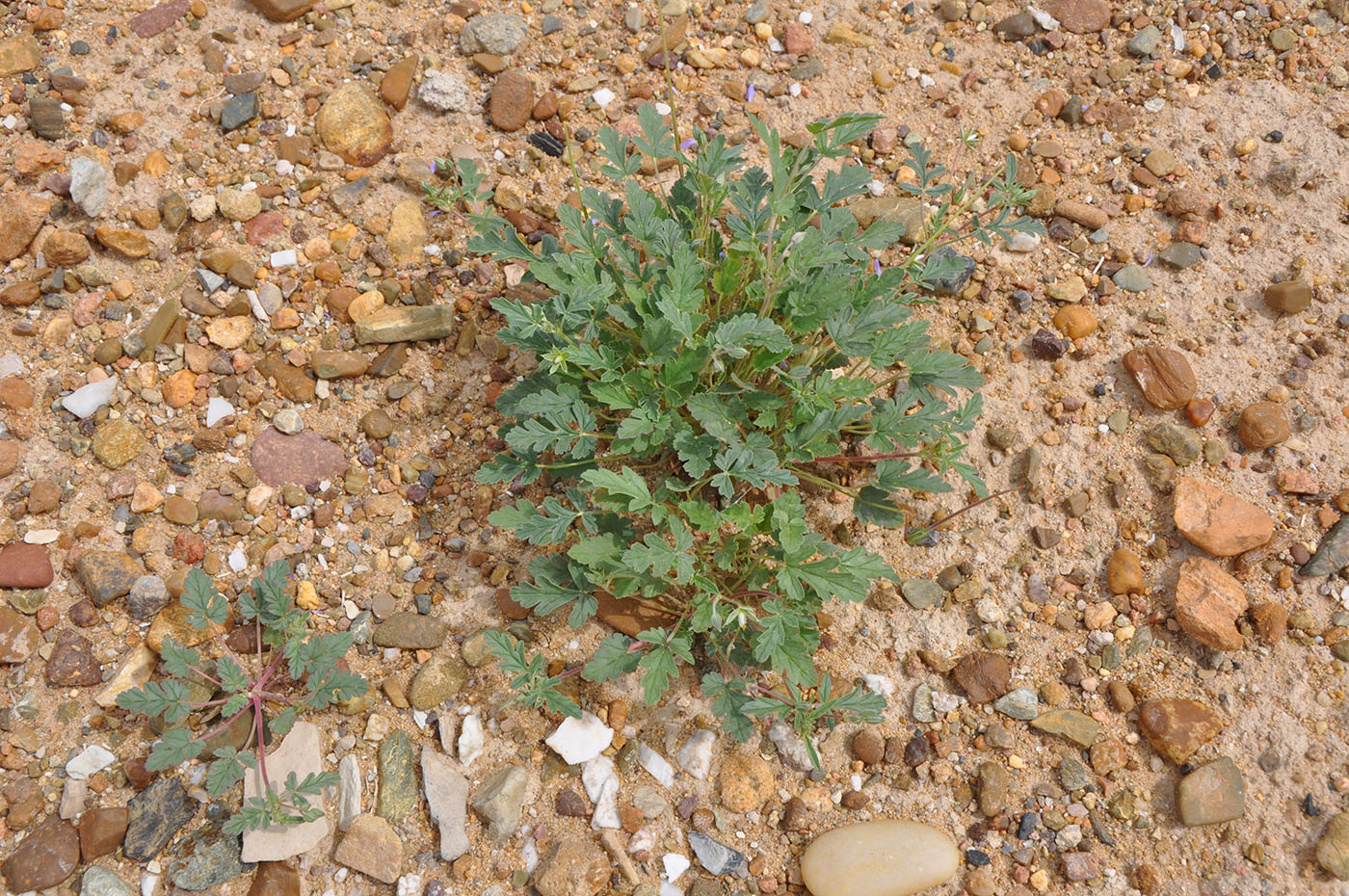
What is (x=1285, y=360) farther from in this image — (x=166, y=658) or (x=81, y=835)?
(x=81, y=835)

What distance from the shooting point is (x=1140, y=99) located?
4.02 meters

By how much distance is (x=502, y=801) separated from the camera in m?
2.89

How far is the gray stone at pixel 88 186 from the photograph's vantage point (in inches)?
140

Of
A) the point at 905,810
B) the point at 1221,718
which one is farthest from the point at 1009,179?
the point at 905,810

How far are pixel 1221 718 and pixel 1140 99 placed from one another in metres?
2.60

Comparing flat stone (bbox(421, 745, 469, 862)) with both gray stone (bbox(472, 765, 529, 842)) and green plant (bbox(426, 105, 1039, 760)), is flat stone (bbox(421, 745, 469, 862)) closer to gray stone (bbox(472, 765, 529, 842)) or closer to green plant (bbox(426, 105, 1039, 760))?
gray stone (bbox(472, 765, 529, 842))

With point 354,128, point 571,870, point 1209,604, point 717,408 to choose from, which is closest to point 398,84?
point 354,128

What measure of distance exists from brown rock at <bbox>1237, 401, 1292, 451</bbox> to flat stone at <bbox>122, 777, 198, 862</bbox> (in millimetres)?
3767

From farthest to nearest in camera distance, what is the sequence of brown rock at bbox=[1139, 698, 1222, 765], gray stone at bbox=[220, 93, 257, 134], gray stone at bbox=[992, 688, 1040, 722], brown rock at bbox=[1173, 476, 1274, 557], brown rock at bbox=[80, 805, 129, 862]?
gray stone at bbox=[220, 93, 257, 134] < brown rock at bbox=[1173, 476, 1274, 557] < gray stone at bbox=[992, 688, 1040, 722] < brown rock at bbox=[1139, 698, 1222, 765] < brown rock at bbox=[80, 805, 129, 862]

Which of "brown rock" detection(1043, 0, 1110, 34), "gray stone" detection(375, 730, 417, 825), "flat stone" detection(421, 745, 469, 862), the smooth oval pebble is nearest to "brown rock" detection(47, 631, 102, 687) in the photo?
"gray stone" detection(375, 730, 417, 825)

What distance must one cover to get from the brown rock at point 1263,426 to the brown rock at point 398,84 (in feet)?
11.6

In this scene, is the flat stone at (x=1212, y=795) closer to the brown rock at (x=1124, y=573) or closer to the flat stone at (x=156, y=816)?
the brown rock at (x=1124, y=573)

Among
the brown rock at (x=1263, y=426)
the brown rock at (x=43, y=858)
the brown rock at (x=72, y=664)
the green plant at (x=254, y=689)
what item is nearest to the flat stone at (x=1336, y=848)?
the brown rock at (x=1263, y=426)

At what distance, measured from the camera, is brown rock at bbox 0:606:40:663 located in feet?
9.95
